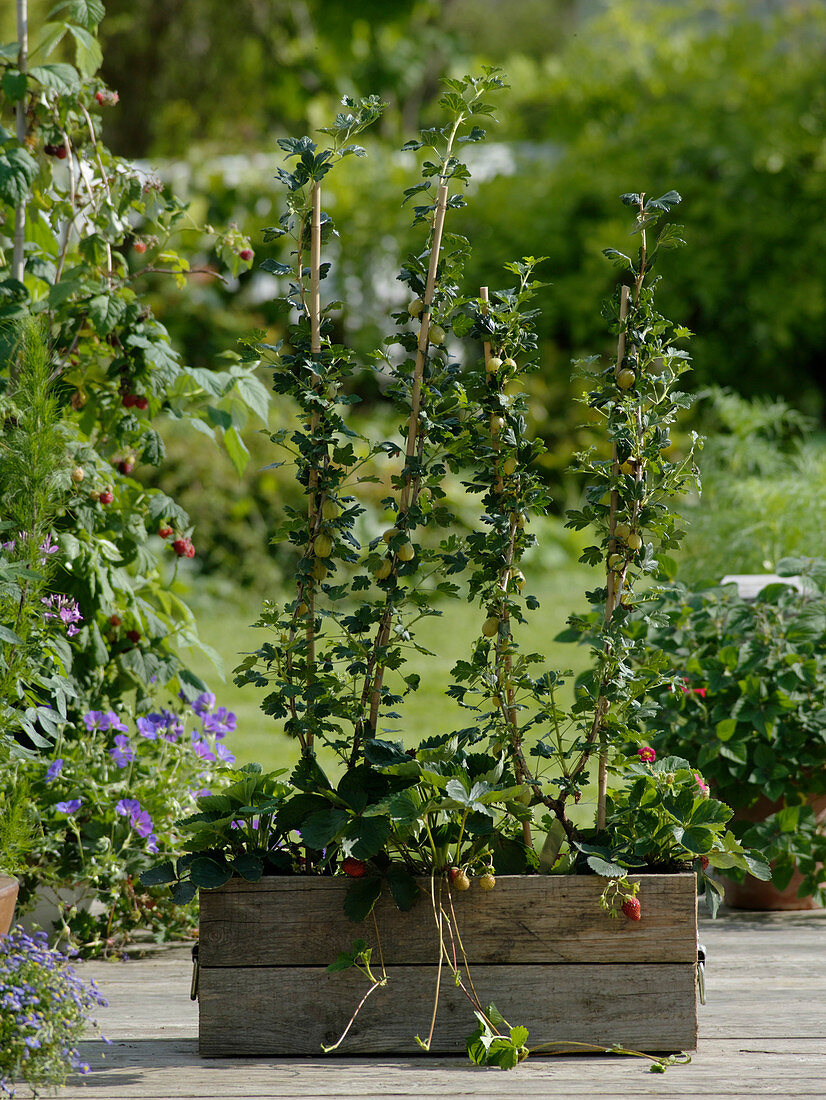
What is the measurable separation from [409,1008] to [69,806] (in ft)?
2.86

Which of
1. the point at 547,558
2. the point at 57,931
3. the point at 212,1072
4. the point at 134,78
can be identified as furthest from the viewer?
the point at 134,78

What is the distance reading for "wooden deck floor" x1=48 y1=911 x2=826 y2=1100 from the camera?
176cm

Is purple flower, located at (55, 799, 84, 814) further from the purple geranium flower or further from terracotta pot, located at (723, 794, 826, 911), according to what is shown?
terracotta pot, located at (723, 794, 826, 911)

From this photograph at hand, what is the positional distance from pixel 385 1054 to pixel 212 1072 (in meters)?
0.27

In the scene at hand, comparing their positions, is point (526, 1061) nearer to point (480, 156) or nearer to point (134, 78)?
point (480, 156)

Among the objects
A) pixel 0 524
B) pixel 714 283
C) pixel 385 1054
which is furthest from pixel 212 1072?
pixel 714 283

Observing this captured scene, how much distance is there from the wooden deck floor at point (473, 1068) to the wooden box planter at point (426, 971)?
0.04 m

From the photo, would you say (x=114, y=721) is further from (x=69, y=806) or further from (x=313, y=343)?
(x=313, y=343)

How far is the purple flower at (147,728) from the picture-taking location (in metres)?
2.58

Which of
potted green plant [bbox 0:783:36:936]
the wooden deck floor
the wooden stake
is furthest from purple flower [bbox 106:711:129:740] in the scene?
the wooden stake

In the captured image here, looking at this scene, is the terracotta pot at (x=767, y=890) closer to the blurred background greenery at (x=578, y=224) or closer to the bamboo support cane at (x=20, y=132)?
the bamboo support cane at (x=20, y=132)

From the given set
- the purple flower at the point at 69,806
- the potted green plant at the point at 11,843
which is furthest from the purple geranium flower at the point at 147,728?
the potted green plant at the point at 11,843

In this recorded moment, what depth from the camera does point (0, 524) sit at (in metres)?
2.11

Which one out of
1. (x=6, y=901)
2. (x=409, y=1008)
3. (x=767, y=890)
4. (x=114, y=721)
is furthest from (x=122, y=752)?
(x=767, y=890)
